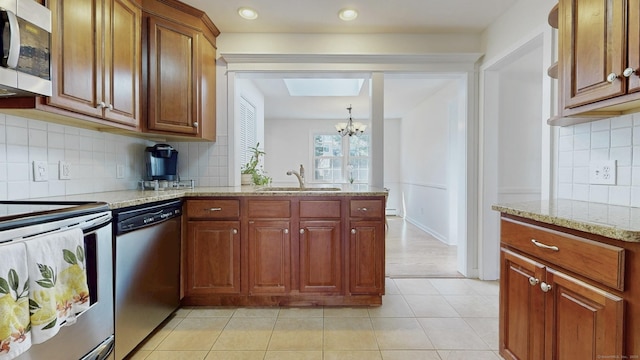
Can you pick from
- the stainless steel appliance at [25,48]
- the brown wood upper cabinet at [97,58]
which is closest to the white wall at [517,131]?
→ the brown wood upper cabinet at [97,58]

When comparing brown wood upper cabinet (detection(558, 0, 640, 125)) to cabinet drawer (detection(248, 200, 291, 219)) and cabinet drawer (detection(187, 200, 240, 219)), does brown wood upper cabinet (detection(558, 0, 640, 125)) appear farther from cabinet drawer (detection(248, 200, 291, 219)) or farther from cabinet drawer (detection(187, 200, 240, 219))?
cabinet drawer (detection(187, 200, 240, 219))

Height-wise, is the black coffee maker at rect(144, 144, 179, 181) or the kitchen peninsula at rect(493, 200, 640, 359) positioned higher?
the black coffee maker at rect(144, 144, 179, 181)

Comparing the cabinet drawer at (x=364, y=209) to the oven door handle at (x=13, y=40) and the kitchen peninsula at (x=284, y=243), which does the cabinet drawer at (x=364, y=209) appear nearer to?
the kitchen peninsula at (x=284, y=243)

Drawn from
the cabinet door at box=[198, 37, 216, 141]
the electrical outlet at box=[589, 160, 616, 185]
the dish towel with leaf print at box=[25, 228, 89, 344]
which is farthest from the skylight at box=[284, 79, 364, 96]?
the dish towel with leaf print at box=[25, 228, 89, 344]

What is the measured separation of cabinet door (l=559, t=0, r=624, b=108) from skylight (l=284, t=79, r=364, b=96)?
118 inches

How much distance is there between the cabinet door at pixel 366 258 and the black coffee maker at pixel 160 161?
1647 millimetres

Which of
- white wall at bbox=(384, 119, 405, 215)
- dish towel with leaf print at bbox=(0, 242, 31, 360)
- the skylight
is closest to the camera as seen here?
dish towel with leaf print at bbox=(0, 242, 31, 360)

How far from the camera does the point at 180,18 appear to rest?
2.31 metres

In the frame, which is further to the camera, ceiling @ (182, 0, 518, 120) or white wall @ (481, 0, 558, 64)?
ceiling @ (182, 0, 518, 120)

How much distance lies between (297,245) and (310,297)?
422mm

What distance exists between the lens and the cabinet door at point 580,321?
36.7 inches

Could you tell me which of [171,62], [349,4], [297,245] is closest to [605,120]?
[349,4]

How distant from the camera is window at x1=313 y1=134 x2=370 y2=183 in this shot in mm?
7348

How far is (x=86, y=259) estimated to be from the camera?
1.34 metres
